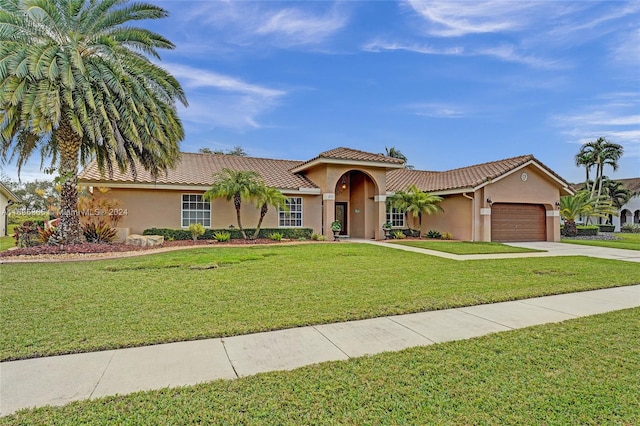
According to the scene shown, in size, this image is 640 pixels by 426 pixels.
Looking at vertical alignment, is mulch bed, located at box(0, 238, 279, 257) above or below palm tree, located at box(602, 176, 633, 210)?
below

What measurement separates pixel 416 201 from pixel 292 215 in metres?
7.20

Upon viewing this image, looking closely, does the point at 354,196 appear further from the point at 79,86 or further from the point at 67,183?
the point at 79,86

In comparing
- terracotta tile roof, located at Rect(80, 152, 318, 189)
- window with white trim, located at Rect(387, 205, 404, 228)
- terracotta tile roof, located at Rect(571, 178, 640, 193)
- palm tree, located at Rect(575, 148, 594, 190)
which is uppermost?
palm tree, located at Rect(575, 148, 594, 190)

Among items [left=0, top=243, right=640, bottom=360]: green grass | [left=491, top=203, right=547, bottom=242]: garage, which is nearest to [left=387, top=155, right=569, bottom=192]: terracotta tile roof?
[left=491, top=203, right=547, bottom=242]: garage

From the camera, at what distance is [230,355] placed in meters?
3.95

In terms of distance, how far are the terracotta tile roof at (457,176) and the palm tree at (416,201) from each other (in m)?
1.35

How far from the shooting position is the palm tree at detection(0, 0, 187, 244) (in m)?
11.1

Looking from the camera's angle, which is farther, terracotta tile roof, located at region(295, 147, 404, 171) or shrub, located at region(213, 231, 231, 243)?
terracotta tile roof, located at region(295, 147, 404, 171)

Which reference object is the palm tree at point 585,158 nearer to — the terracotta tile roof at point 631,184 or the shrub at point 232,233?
the terracotta tile roof at point 631,184

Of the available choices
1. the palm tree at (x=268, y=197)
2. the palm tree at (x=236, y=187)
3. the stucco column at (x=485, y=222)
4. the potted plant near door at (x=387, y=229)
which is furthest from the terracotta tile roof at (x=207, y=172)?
the stucco column at (x=485, y=222)

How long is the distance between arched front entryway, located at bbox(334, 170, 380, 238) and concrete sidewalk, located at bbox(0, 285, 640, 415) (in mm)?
15397

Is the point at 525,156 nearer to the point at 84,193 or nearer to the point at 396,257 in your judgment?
the point at 396,257

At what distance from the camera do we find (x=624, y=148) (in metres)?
39.8

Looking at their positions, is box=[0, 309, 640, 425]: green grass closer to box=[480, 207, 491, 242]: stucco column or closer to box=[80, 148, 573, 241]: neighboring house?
box=[80, 148, 573, 241]: neighboring house
